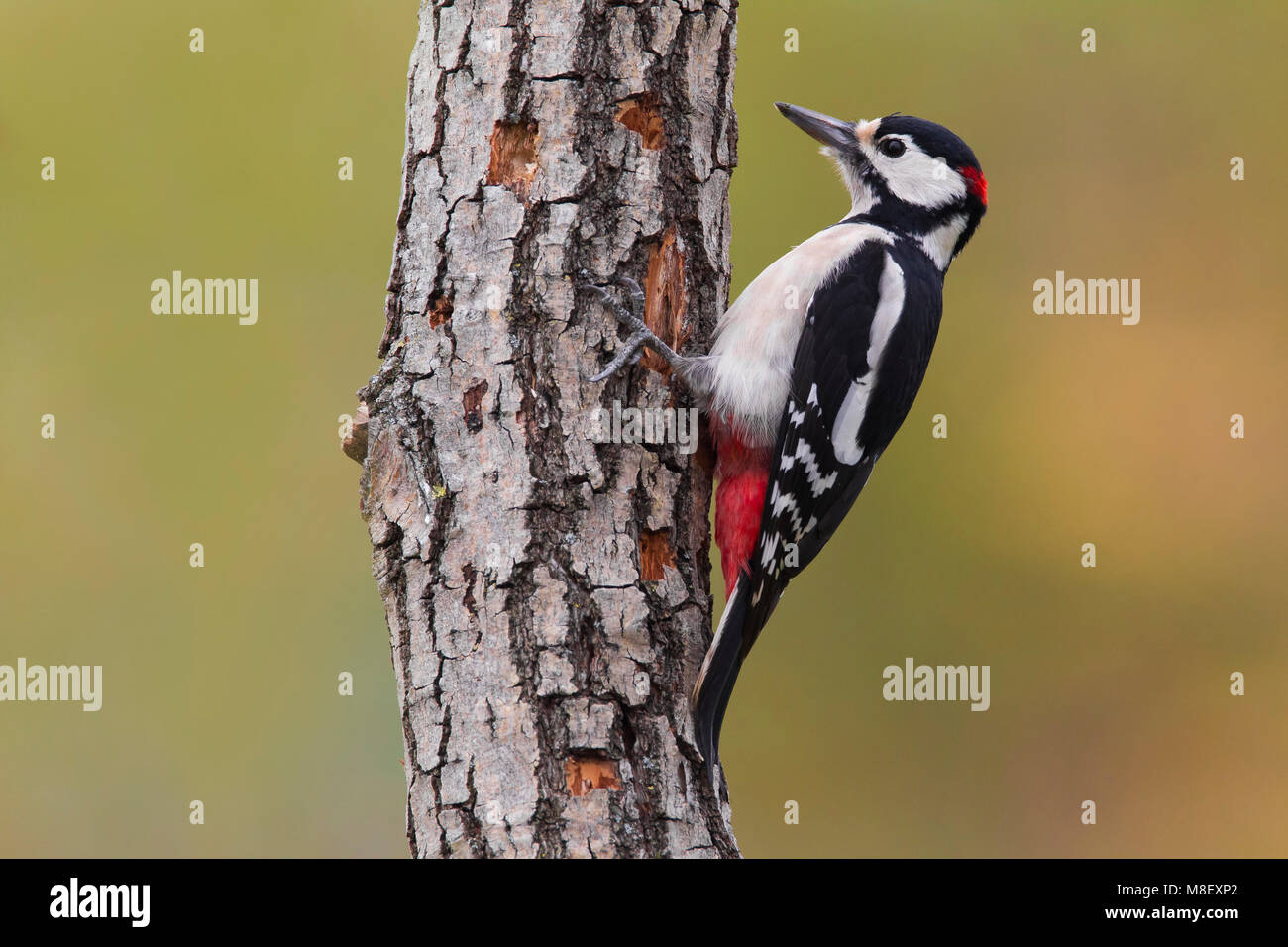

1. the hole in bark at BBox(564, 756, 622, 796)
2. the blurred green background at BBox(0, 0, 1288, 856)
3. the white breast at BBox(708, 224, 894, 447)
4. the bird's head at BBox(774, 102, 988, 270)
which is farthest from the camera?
the blurred green background at BBox(0, 0, 1288, 856)

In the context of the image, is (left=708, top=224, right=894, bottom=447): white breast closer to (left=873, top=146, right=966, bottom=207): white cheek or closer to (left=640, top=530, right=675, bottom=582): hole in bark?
(left=873, top=146, right=966, bottom=207): white cheek

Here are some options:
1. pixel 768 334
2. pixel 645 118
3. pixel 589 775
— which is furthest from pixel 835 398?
pixel 589 775

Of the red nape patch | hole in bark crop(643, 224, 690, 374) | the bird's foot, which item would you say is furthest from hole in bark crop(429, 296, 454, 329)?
the red nape patch

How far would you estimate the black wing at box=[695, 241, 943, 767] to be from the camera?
2375 millimetres

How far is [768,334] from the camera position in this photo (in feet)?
A: 7.91

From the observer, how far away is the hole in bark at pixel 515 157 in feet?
6.52

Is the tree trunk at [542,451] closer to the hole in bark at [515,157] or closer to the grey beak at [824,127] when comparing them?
the hole in bark at [515,157]

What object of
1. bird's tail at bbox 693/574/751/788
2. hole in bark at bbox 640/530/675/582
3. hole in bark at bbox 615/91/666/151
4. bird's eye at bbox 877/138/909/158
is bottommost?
bird's tail at bbox 693/574/751/788

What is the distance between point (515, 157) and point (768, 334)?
2.26 ft

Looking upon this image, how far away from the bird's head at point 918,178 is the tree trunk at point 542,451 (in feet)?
2.64

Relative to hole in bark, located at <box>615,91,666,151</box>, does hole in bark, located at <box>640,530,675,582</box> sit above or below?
below

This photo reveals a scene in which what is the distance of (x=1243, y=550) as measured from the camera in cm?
508

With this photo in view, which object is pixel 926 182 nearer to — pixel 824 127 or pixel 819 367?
pixel 824 127

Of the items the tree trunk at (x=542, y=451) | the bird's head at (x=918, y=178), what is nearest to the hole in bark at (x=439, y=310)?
the tree trunk at (x=542, y=451)
